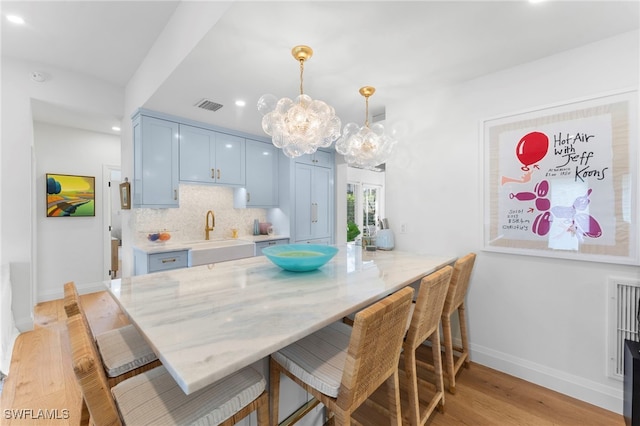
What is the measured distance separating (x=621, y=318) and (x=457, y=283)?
3.35 feet

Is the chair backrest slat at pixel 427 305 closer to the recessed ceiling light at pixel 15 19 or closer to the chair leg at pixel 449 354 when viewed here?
the chair leg at pixel 449 354

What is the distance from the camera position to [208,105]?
9.51 feet

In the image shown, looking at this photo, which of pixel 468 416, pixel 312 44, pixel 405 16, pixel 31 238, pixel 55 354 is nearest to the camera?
pixel 405 16

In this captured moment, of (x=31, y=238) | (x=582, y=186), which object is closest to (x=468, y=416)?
(x=582, y=186)

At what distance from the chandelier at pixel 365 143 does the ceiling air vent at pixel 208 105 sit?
1412mm

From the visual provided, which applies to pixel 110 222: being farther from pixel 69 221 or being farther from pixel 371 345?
pixel 371 345

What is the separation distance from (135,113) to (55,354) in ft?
8.31

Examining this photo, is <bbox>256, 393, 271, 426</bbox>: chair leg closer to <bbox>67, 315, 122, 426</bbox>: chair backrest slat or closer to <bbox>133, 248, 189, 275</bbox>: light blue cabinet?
<bbox>67, 315, 122, 426</bbox>: chair backrest slat

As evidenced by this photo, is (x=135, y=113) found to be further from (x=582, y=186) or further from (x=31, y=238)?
(x=582, y=186)

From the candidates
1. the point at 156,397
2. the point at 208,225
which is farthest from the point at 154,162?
the point at 156,397

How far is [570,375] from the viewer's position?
1.92 m

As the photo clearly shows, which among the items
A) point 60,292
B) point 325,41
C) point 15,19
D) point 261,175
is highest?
point 15,19

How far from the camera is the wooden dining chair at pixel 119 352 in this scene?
3.73ft

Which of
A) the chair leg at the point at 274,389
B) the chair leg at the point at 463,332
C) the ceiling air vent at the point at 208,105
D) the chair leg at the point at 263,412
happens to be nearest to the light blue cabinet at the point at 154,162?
the ceiling air vent at the point at 208,105
